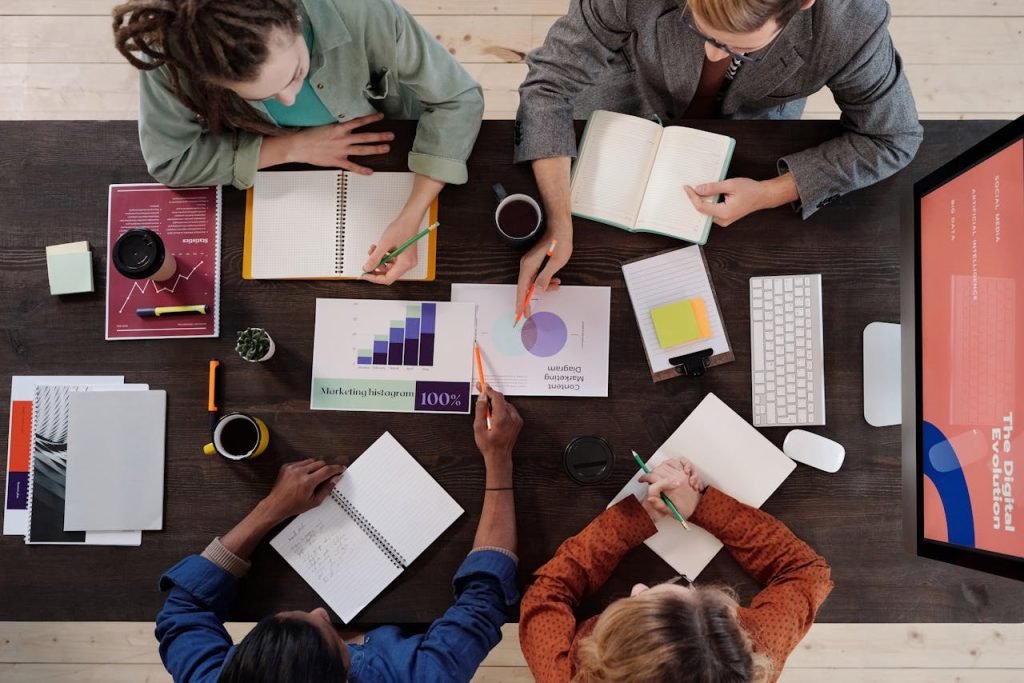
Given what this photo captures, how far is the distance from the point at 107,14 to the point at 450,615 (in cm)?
229

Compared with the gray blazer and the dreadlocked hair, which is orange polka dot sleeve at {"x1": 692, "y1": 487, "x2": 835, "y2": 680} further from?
the dreadlocked hair

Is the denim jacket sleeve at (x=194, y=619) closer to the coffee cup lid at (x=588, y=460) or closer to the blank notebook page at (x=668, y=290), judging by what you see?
the coffee cup lid at (x=588, y=460)

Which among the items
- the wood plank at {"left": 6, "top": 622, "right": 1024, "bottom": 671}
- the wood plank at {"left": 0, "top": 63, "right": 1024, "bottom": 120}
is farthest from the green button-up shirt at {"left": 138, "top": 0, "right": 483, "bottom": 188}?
the wood plank at {"left": 6, "top": 622, "right": 1024, "bottom": 671}

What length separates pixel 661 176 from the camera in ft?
4.40

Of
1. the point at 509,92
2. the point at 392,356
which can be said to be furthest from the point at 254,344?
the point at 509,92

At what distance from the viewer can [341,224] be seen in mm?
1353

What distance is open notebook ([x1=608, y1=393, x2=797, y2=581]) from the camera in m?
1.27

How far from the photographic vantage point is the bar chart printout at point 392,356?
132cm

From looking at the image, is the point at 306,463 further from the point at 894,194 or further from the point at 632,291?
the point at 894,194

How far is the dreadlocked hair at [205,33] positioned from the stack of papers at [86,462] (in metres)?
0.64

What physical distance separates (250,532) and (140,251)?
57cm

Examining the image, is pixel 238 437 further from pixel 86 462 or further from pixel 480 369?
pixel 480 369

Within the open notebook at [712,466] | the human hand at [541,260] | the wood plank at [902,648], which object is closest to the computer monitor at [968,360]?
the open notebook at [712,466]

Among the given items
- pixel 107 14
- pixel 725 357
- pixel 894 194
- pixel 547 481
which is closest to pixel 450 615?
pixel 547 481
